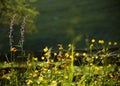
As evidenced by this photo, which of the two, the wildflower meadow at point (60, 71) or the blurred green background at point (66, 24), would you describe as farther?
the blurred green background at point (66, 24)

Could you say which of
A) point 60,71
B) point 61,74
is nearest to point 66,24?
point 60,71

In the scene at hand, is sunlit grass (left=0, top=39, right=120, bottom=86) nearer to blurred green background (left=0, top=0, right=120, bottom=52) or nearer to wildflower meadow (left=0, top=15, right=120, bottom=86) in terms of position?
wildflower meadow (left=0, top=15, right=120, bottom=86)

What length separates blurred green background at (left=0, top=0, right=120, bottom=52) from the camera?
479 inches

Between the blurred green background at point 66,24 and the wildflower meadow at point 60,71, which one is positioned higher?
the blurred green background at point 66,24

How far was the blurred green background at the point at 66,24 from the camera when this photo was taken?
1217 centimetres

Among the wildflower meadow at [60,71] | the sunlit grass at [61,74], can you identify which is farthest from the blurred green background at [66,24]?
the sunlit grass at [61,74]

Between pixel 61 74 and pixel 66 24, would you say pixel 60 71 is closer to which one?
pixel 61 74

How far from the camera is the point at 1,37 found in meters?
12.5

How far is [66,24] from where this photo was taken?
51.8ft

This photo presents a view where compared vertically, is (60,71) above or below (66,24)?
below

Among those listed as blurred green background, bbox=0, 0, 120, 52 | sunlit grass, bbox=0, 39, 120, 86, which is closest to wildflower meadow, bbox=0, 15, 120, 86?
sunlit grass, bbox=0, 39, 120, 86

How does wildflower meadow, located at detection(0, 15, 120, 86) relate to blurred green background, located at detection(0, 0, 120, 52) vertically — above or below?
below

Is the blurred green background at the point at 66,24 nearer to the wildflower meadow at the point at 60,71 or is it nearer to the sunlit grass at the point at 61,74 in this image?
the wildflower meadow at the point at 60,71

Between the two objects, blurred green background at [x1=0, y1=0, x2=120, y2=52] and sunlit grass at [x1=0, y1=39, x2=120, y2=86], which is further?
blurred green background at [x1=0, y1=0, x2=120, y2=52]
